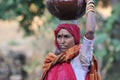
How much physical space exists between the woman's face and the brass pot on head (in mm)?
149

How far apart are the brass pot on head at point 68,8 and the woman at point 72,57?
0.10 metres

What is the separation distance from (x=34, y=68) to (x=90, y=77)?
5916mm

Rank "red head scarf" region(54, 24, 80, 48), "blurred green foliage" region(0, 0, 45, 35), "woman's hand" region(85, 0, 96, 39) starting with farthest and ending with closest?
"blurred green foliage" region(0, 0, 45, 35) < "red head scarf" region(54, 24, 80, 48) < "woman's hand" region(85, 0, 96, 39)

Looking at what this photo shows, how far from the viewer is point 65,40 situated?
4.41 metres

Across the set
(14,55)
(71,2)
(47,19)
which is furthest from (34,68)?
(71,2)

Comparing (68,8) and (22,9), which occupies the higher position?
(22,9)

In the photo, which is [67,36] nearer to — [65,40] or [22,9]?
[65,40]

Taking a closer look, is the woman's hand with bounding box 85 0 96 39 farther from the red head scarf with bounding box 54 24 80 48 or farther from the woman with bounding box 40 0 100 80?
the red head scarf with bounding box 54 24 80 48

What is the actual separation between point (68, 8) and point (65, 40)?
27 cm

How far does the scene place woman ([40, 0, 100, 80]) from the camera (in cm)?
425

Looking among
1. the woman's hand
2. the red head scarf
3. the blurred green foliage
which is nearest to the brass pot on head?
the red head scarf

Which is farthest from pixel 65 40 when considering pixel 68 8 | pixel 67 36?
pixel 68 8

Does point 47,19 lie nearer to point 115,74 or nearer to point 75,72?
point 115,74

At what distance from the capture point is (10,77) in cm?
1194
